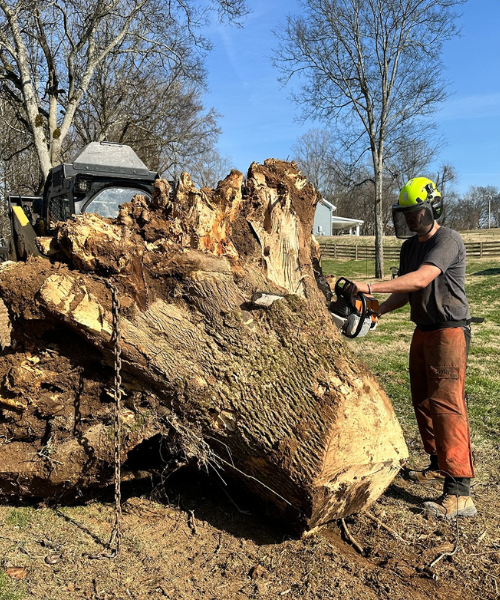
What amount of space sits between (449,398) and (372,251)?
1025 inches

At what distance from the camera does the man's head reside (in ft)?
11.4

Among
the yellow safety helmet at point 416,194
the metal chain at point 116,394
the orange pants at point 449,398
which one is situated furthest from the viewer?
the yellow safety helmet at point 416,194

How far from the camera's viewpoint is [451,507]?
3289mm

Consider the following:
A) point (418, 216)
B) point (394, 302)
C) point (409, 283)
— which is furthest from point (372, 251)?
point (409, 283)

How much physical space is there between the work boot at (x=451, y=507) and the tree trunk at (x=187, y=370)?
42 cm

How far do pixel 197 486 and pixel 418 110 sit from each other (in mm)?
18073

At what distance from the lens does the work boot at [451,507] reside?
3275 millimetres

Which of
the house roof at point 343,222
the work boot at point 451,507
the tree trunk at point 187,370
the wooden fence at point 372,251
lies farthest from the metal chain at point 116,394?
the house roof at point 343,222

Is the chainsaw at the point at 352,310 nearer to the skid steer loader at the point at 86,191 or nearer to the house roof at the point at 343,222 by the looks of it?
the skid steer loader at the point at 86,191

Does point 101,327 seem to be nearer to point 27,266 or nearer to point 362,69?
point 27,266

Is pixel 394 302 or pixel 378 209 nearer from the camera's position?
pixel 394 302

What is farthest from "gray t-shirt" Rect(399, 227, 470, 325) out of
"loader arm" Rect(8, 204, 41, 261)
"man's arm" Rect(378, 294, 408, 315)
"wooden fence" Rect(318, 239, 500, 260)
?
"wooden fence" Rect(318, 239, 500, 260)

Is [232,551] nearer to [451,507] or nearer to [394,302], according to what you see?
[451,507]

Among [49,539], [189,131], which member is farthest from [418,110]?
[49,539]
